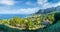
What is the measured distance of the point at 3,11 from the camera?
A: 12.6m

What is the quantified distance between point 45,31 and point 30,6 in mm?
950

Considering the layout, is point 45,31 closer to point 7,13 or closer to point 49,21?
point 49,21

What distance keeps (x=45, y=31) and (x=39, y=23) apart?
1.08 feet

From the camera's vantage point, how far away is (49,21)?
1261cm

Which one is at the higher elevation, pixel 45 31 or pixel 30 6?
pixel 30 6

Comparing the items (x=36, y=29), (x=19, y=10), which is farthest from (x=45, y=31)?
(x=19, y=10)

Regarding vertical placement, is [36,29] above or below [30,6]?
below

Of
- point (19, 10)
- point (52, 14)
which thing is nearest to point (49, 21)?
point (52, 14)

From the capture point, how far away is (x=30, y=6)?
1264 centimetres

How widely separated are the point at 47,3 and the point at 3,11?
145 cm

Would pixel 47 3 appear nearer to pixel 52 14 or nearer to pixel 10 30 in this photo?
pixel 52 14

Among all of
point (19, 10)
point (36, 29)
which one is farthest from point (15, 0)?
point (36, 29)

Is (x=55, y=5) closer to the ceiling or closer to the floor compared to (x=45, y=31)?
closer to the ceiling

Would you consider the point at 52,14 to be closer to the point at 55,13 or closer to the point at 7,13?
the point at 55,13
